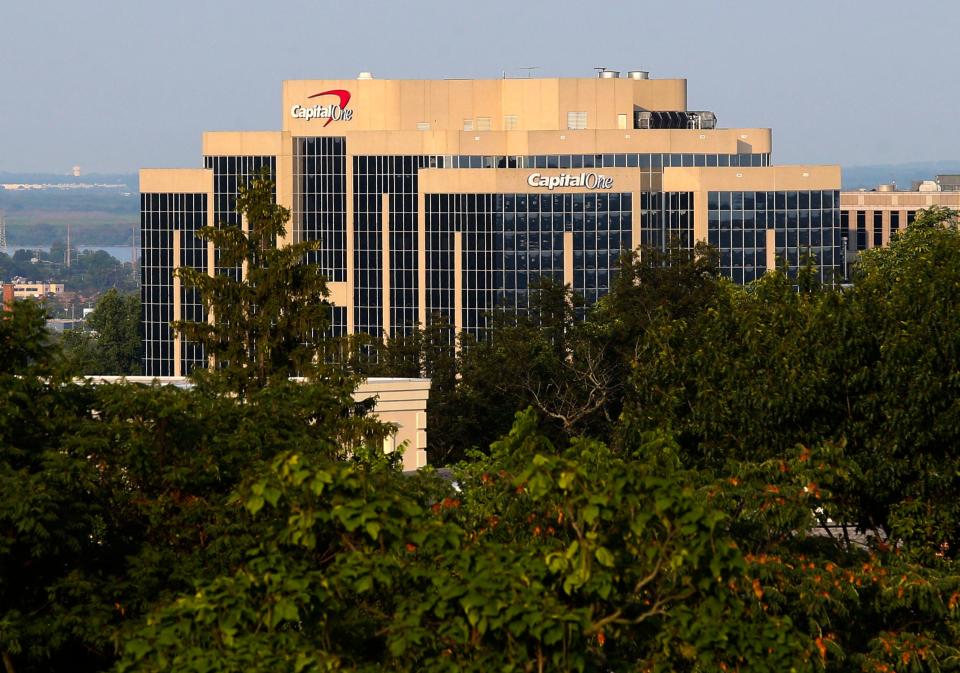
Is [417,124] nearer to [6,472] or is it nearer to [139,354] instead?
[139,354]

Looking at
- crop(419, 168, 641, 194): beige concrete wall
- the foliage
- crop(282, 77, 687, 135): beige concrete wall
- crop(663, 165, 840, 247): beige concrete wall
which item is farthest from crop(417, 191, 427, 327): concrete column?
the foliage

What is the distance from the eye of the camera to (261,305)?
4088cm

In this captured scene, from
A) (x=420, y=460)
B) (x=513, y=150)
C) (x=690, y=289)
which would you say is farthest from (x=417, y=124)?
(x=420, y=460)

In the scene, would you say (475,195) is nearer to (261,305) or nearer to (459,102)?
(459,102)

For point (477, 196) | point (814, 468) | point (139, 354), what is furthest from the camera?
point (139, 354)

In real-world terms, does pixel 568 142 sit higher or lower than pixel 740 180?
higher

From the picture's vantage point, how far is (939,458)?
32.9 metres

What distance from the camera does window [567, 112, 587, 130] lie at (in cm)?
15675

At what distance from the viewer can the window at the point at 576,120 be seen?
514 ft

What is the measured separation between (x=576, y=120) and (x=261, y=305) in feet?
388

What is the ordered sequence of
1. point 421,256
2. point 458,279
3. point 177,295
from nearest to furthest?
point 458,279 < point 421,256 < point 177,295

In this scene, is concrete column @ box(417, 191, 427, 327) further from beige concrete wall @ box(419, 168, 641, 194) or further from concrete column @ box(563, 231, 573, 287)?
concrete column @ box(563, 231, 573, 287)

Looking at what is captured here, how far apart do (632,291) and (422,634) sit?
6210cm

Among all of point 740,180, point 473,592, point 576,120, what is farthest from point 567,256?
point 473,592
